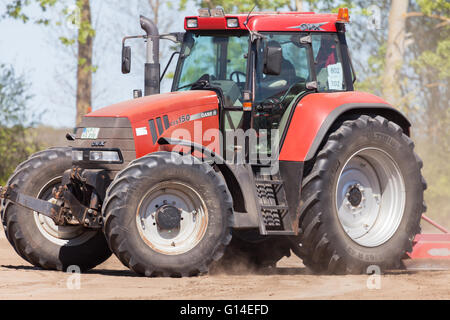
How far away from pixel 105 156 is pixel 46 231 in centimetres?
132

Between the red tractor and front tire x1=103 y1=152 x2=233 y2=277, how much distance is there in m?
0.01

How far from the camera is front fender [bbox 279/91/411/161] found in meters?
9.07

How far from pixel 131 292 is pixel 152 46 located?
355 centimetres

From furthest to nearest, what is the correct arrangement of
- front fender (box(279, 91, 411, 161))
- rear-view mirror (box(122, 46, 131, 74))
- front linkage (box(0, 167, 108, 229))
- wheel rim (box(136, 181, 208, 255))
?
rear-view mirror (box(122, 46, 131, 74)) < front fender (box(279, 91, 411, 161)) < front linkage (box(0, 167, 108, 229)) < wheel rim (box(136, 181, 208, 255))

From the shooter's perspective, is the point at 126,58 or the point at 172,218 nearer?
the point at 172,218

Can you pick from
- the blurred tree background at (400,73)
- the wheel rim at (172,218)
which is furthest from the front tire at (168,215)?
the blurred tree background at (400,73)

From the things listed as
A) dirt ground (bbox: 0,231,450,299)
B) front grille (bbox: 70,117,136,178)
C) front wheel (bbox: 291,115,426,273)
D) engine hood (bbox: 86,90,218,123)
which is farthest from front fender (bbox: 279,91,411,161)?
front grille (bbox: 70,117,136,178)

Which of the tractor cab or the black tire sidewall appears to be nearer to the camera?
the black tire sidewall

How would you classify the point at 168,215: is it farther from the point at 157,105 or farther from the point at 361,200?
the point at 361,200

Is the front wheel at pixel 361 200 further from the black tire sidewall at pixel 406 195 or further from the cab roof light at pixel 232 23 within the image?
the cab roof light at pixel 232 23

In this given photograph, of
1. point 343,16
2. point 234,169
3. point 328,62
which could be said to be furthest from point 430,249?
point 343,16

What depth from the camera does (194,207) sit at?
865 centimetres

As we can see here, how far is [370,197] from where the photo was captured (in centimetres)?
974

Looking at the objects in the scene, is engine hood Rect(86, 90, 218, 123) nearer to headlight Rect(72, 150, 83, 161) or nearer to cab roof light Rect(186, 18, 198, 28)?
headlight Rect(72, 150, 83, 161)
